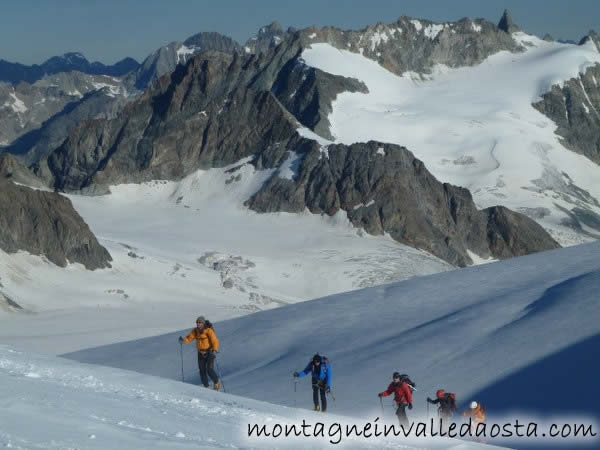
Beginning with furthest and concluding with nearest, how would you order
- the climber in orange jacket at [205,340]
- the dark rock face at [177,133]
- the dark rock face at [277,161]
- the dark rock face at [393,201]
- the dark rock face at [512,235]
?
1. the dark rock face at [177,133]
2. the dark rock face at [512,235]
3. the dark rock face at [277,161]
4. the dark rock face at [393,201]
5. the climber in orange jacket at [205,340]

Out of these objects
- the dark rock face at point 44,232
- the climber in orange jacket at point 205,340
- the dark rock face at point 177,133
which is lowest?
the climber in orange jacket at point 205,340

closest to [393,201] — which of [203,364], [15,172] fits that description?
[15,172]

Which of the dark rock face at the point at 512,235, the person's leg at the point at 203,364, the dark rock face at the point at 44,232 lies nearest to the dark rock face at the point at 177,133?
the dark rock face at the point at 512,235

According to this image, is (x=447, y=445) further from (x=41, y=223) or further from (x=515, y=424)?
(x=41, y=223)

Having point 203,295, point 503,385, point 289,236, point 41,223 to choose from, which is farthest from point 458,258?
point 503,385

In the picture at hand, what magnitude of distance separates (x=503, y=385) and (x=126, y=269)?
8177 centimetres

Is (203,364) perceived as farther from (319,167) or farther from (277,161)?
(277,161)

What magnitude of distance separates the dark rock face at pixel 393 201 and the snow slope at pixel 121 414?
11315 cm

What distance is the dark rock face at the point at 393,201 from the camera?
137m

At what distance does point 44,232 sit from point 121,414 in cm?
8914

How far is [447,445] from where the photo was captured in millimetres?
19625

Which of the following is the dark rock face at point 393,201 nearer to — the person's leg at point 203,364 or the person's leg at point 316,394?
the person's leg at point 203,364

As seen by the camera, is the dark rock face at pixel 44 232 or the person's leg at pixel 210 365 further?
the dark rock face at pixel 44 232

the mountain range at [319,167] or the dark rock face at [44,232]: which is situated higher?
the mountain range at [319,167]
